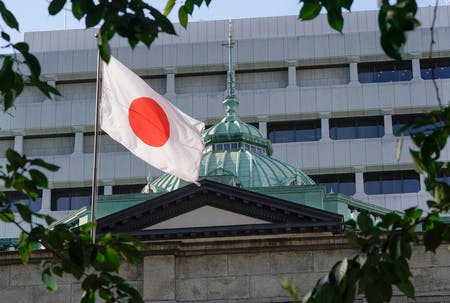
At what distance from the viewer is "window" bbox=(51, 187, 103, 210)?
3137 inches

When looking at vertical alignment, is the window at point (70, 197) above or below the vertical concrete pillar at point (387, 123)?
below

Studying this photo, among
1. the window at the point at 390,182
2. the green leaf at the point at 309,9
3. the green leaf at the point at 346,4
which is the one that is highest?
the window at the point at 390,182

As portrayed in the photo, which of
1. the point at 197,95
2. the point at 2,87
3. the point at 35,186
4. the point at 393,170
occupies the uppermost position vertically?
the point at 197,95

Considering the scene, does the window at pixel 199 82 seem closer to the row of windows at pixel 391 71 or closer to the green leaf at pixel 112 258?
the row of windows at pixel 391 71

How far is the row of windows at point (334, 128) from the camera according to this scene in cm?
7956

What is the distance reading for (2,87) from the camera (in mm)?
8227

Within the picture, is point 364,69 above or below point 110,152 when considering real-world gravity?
above

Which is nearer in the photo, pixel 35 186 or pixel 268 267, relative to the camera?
pixel 35 186

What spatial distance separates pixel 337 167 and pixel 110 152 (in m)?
15.0

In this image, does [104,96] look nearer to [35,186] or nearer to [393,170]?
[35,186]

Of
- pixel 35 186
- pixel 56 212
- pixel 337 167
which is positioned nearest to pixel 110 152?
pixel 56 212

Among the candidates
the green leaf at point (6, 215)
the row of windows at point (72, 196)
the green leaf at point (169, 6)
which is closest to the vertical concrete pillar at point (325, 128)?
the row of windows at point (72, 196)

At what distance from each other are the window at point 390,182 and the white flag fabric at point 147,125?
51.7 metres

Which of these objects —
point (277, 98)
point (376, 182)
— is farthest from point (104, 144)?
point (376, 182)
